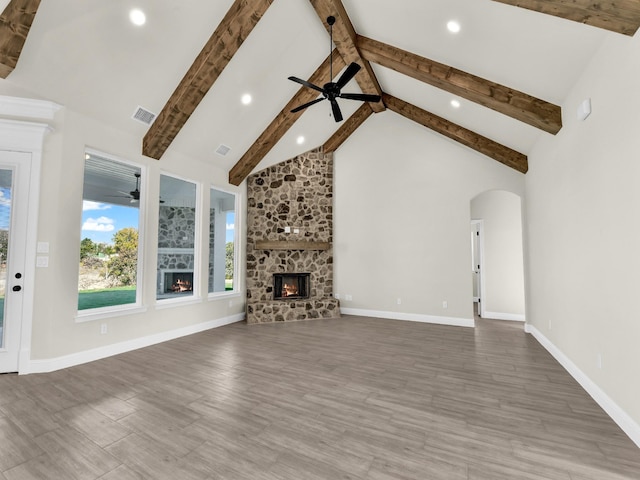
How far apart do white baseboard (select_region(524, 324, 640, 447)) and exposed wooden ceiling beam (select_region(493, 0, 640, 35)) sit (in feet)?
9.13

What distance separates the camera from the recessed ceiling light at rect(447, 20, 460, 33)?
3293 millimetres

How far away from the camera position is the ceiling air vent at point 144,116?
416 cm

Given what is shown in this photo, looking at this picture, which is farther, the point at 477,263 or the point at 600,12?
the point at 477,263

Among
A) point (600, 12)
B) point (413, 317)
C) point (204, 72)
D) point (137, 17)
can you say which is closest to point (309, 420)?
point (600, 12)

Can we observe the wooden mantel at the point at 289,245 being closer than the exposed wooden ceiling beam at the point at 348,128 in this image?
Yes

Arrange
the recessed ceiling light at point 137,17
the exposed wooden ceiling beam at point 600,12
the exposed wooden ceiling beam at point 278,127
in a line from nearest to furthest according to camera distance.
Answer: the exposed wooden ceiling beam at point 600,12 < the recessed ceiling light at point 137,17 < the exposed wooden ceiling beam at point 278,127

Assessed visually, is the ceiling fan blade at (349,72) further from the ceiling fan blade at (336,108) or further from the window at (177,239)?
the window at (177,239)

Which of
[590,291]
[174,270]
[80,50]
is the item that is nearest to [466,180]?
[590,291]

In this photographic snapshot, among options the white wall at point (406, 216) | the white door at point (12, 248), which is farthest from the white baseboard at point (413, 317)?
the white door at point (12, 248)

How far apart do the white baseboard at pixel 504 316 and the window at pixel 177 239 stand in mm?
5983

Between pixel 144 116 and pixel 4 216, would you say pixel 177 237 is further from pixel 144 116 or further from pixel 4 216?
pixel 4 216

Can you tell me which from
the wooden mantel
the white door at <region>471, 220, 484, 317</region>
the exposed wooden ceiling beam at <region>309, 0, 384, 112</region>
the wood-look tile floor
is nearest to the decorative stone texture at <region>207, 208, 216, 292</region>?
the wooden mantel

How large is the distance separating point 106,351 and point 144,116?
10.4 feet

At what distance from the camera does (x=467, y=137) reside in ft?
17.8
